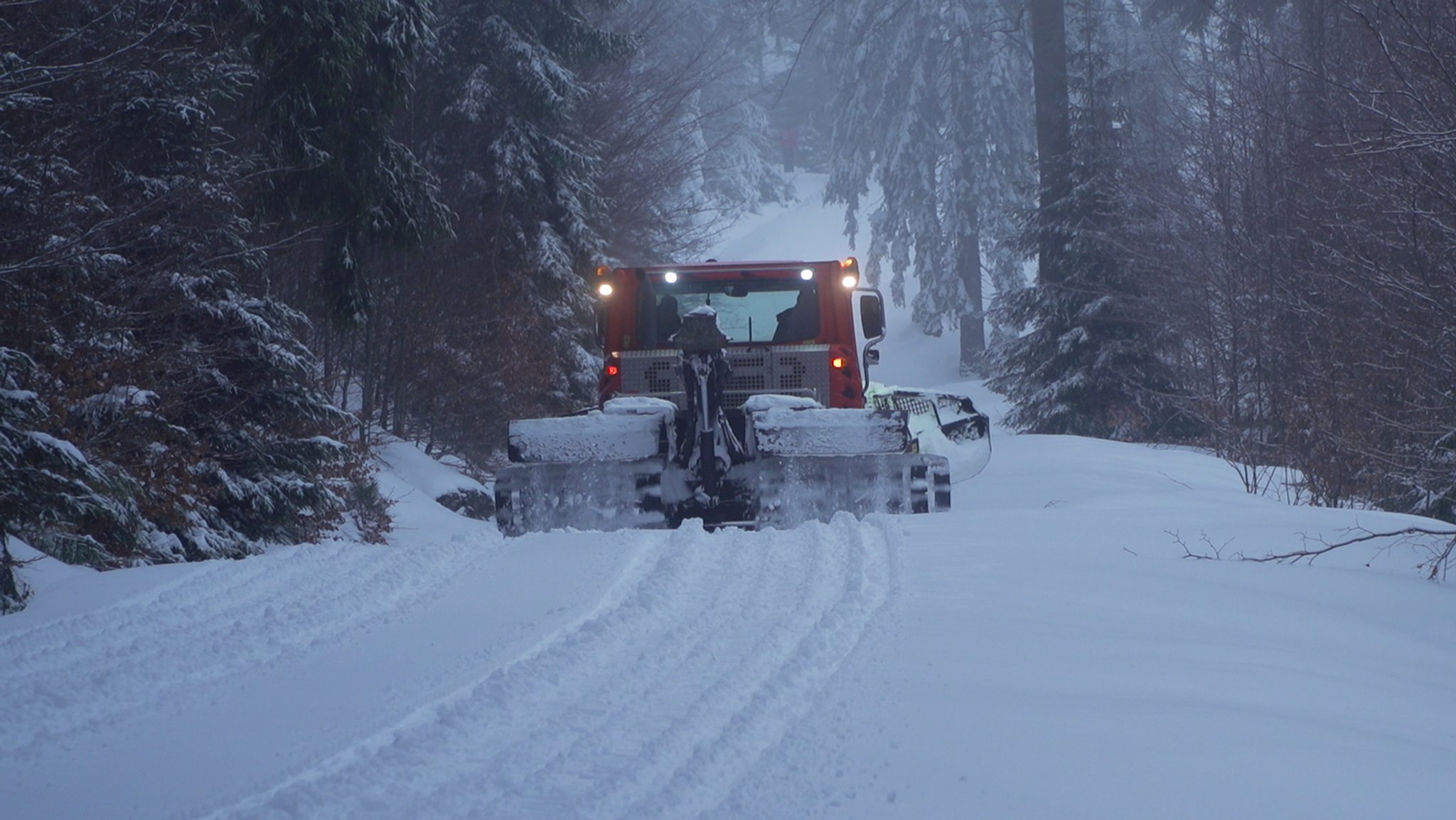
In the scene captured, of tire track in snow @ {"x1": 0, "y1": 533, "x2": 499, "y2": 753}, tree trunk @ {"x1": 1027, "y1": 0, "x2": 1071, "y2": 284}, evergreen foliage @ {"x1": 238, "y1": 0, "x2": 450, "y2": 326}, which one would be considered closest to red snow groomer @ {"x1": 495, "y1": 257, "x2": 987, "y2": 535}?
tire track in snow @ {"x1": 0, "y1": 533, "x2": 499, "y2": 753}

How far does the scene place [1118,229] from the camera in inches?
824

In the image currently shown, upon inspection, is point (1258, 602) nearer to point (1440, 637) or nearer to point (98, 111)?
point (1440, 637)

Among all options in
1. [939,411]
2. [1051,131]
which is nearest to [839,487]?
[939,411]

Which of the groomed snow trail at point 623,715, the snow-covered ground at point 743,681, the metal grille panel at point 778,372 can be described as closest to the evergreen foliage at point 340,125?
the metal grille panel at point 778,372

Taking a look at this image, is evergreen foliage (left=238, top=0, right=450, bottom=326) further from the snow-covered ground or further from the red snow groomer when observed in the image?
the snow-covered ground

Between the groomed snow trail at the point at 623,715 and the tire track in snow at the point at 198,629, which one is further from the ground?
the tire track in snow at the point at 198,629

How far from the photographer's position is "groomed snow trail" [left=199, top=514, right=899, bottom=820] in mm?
3324

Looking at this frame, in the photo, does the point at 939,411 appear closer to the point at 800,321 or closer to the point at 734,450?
the point at 800,321

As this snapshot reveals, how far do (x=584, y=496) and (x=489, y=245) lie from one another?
8.34 metres

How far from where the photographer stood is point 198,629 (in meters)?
5.27

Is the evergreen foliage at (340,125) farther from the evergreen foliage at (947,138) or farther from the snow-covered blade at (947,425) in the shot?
the evergreen foliage at (947,138)

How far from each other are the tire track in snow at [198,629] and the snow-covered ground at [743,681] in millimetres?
19

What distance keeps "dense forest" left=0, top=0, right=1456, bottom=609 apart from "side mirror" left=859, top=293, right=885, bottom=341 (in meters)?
3.21

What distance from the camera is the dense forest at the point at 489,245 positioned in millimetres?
7387
